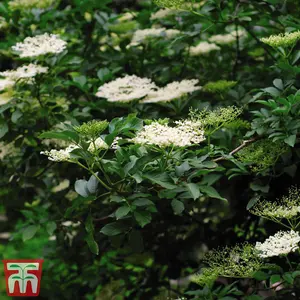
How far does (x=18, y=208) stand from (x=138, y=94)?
88 centimetres

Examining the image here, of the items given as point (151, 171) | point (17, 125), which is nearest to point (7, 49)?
point (17, 125)

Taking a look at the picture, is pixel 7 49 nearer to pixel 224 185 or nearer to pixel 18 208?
pixel 18 208

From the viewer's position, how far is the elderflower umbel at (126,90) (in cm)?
212

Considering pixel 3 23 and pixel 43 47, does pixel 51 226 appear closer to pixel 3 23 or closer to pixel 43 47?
pixel 43 47

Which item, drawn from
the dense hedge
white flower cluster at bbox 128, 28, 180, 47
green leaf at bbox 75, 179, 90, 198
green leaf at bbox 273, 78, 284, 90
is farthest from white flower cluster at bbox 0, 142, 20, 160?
green leaf at bbox 273, 78, 284, 90

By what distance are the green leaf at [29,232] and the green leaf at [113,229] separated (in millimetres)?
351

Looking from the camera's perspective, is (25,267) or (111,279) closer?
(25,267)

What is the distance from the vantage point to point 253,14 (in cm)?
252

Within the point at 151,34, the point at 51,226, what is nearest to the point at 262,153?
the point at 51,226

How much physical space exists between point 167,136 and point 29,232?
2.34ft

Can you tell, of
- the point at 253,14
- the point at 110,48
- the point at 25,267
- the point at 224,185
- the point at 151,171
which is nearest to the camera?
the point at 151,171

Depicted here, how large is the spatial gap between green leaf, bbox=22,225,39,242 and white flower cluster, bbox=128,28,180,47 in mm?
956

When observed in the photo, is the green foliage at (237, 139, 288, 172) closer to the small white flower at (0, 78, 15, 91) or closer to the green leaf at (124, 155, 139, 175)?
the green leaf at (124, 155, 139, 175)

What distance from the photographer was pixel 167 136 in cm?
156
